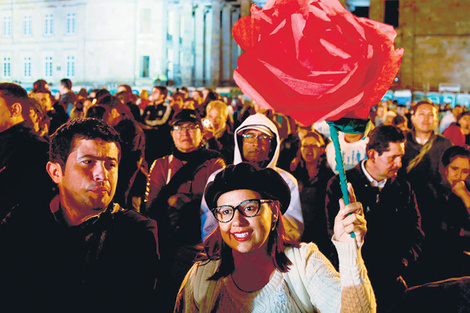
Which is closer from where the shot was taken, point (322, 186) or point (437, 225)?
point (437, 225)

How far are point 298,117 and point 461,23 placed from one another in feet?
137

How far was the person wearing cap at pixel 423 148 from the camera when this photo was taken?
5.66 metres

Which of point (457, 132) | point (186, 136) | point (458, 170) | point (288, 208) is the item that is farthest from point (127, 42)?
point (288, 208)

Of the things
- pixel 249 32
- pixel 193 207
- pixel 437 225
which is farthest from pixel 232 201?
pixel 437 225

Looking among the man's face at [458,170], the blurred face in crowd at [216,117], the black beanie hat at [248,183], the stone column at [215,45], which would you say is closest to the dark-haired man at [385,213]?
the man's face at [458,170]

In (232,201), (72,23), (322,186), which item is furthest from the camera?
(72,23)

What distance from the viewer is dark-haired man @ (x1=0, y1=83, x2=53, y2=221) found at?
2973 mm

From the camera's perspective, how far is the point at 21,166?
328 centimetres

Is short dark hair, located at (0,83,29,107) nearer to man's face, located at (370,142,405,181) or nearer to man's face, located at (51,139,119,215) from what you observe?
man's face, located at (51,139,119,215)

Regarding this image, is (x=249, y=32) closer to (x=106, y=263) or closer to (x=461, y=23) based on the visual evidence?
(x=106, y=263)

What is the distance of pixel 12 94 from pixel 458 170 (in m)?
4.24

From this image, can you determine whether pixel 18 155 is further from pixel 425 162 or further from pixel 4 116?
pixel 425 162

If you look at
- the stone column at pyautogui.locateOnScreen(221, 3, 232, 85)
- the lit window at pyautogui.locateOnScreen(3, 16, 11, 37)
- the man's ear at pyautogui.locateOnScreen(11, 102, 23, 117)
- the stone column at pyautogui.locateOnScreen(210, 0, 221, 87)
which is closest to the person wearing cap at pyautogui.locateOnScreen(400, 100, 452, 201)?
the man's ear at pyautogui.locateOnScreen(11, 102, 23, 117)

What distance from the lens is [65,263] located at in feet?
6.39
